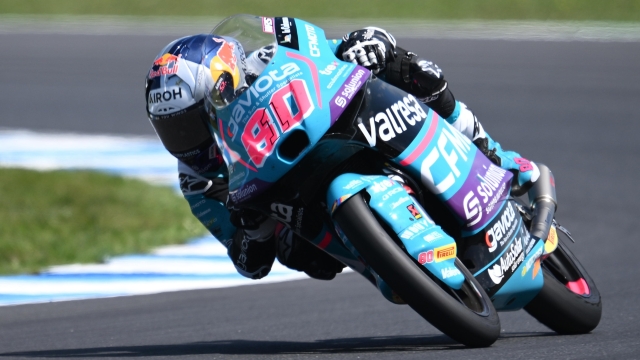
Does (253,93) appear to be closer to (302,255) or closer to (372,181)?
(372,181)

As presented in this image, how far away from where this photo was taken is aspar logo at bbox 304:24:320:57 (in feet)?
13.0

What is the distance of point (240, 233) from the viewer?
4531mm

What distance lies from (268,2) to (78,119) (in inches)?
416

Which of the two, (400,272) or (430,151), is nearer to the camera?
Answer: (400,272)

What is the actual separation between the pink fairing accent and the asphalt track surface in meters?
0.20

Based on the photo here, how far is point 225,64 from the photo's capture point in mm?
3906

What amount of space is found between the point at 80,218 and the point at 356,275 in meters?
2.54

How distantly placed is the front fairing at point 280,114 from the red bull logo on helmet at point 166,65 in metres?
0.26

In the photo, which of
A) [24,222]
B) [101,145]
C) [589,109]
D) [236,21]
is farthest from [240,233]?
[589,109]

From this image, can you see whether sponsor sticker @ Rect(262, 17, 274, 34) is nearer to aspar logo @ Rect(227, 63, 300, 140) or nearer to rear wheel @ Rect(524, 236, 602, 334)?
aspar logo @ Rect(227, 63, 300, 140)

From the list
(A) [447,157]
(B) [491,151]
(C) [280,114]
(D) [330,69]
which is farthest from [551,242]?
(C) [280,114]

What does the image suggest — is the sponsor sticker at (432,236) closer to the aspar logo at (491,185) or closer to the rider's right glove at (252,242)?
the aspar logo at (491,185)

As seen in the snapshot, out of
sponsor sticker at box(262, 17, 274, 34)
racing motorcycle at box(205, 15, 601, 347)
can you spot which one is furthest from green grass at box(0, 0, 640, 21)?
sponsor sticker at box(262, 17, 274, 34)

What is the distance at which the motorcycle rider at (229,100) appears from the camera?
394cm
